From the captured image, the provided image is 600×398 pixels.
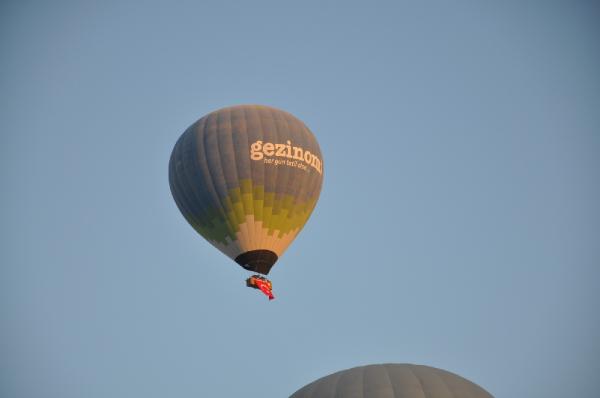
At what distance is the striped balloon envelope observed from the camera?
3716cm

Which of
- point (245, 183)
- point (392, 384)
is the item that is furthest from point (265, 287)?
point (392, 384)

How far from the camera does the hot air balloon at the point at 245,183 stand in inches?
1463

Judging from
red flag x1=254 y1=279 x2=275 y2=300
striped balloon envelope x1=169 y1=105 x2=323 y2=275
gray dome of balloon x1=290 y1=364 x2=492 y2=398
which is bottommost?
gray dome of balloon x1=290 y1=364 x2=492 y2=398

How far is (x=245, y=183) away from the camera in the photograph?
37094 mm

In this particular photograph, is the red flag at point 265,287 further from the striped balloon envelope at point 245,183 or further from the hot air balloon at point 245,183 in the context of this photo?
the striped balloon envelope at point 245,183

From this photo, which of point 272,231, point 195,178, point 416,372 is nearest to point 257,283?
point 272,231

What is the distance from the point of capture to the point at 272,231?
3766 centimetres

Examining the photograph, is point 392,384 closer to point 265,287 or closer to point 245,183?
point 265,287

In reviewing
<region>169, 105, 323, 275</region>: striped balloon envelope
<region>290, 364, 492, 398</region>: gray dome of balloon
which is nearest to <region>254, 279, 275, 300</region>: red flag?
<region>169, 105, 323, 275</region>: striped balloon envelope

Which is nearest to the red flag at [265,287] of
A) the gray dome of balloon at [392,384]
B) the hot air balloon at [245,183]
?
the hot air balloon at [245,183]

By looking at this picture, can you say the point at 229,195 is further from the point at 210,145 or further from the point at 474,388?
the point at 474,388

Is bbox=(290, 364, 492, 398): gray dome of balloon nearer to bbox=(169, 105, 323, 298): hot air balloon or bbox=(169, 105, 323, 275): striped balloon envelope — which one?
bbox=(169, 105, 323, 298): hot air balloon

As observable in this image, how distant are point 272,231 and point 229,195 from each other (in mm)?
2109

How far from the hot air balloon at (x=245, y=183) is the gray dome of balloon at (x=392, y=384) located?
594cm
